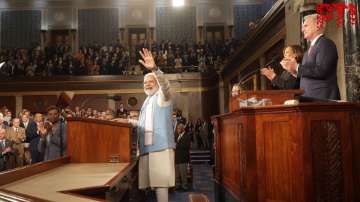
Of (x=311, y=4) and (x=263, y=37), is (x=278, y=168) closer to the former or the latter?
(x=311, y=4)

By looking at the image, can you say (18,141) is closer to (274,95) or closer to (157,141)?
(157,141)

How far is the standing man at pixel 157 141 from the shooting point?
4.10 meters

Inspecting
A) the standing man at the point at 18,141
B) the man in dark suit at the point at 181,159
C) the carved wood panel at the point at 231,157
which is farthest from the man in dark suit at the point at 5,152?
the carved wood panel at the point at 231,157

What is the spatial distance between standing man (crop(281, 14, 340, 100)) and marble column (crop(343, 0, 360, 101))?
66.5 inches

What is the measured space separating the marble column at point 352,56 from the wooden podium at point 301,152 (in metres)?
1.85

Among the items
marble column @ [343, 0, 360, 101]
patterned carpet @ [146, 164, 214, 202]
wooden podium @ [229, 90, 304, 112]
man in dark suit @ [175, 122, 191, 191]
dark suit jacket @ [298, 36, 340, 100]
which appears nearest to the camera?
dark suit jacket @ [298, 36, 340, 100]

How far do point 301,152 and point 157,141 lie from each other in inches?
59.4

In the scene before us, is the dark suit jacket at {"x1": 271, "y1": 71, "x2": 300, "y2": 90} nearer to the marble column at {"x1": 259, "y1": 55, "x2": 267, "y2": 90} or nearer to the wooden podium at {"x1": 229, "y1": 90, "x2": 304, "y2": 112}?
the wooden podium at {"x1": 229, "y1": 90, "x2": 304, "y2": 112}

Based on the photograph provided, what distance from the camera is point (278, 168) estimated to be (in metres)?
3.56

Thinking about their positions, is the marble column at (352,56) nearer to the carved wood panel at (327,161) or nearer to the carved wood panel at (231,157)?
the carved wood panel at (231,157)

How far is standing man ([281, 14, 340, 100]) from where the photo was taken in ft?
11.1

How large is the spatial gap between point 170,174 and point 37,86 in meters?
15.4

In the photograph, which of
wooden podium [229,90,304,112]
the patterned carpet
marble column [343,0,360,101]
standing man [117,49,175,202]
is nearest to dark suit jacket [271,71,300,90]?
wooden podium [229,90,304,112]

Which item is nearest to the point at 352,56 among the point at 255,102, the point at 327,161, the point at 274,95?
the point at 274,95
